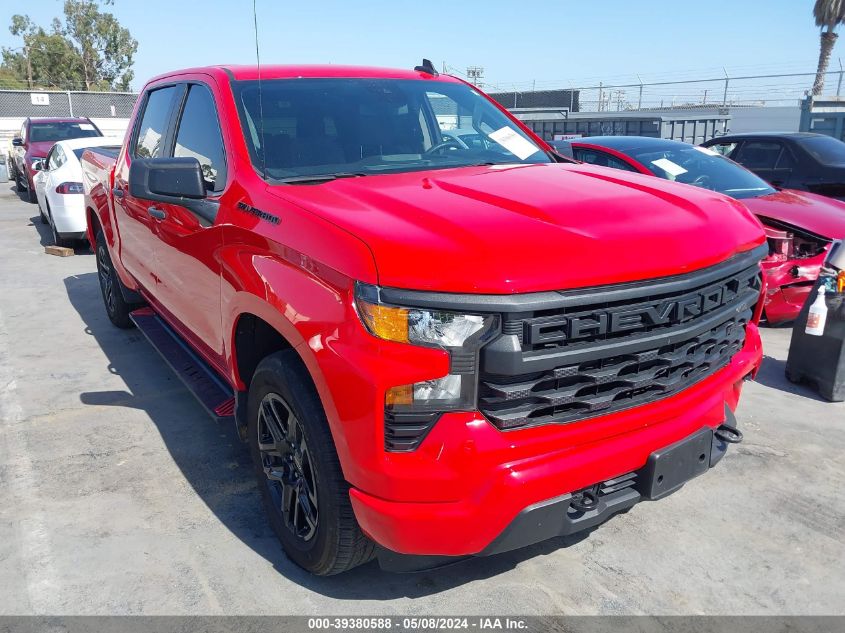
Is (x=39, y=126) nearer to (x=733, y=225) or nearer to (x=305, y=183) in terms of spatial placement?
(x=305, y=183)

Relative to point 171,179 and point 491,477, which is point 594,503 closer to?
point 491,477

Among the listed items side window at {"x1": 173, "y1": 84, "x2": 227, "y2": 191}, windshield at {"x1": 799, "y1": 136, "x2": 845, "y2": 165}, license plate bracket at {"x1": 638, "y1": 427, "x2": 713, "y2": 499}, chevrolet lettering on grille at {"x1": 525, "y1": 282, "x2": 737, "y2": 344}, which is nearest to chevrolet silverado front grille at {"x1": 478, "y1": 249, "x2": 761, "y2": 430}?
chevrolet lettering on grille at {"x1": 525, "y1": 282, "x2": 737, "y2": 344}

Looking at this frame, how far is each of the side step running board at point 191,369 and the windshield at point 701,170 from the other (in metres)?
4.56

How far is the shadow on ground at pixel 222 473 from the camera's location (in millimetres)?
2912

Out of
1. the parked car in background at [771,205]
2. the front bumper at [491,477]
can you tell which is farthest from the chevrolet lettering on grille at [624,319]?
the parked car in background at [771,205]

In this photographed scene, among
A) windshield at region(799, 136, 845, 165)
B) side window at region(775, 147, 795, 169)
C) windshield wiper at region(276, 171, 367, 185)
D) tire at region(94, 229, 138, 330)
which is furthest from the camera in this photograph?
side window at region(775, 147, 795, 169)

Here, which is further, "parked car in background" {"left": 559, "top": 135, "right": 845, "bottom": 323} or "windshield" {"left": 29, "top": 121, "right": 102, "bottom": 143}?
"windshield" {"left": 29, "top": 121, "right": 102, "bottom": 143}

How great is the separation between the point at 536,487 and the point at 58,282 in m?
7.50

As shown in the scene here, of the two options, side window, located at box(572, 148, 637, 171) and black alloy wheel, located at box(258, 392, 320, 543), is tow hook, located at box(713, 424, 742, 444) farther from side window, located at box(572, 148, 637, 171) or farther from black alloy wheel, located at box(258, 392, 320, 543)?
side window, located at box(572, 148, 637, 171)

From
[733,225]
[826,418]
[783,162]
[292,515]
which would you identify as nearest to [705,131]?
[783,162]

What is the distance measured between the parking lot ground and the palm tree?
32561mm

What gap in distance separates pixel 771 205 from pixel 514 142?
3.32 metres

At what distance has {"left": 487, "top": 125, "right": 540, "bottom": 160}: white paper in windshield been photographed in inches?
153

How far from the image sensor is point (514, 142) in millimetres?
3994
